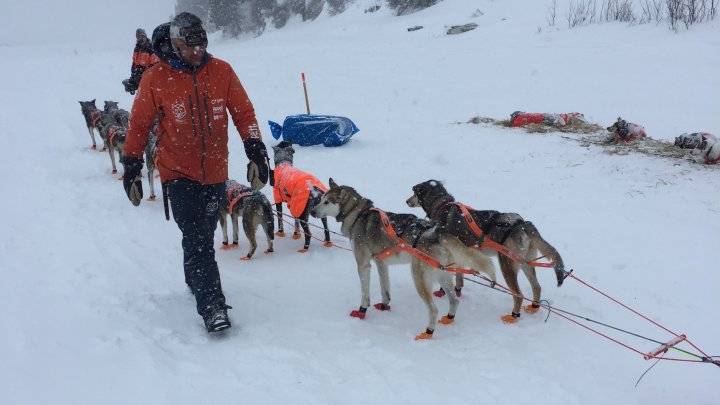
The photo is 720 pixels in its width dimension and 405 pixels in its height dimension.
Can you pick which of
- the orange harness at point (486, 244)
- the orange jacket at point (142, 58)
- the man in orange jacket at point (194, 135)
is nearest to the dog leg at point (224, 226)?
the man in orange jacket at point (194, 135)

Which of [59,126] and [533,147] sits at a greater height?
[59,126]

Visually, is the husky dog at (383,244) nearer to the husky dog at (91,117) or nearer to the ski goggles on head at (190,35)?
the ski goggles on head at (190,35)

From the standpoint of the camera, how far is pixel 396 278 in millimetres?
4664

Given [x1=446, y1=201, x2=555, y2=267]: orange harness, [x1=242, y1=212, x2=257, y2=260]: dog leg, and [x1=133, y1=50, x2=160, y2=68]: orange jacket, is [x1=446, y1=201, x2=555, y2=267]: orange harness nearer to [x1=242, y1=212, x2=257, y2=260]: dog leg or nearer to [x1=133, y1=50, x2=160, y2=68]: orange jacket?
[x1=242, y1=212, x2=257, y2=260]: dog leg

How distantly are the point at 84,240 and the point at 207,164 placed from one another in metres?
2.66

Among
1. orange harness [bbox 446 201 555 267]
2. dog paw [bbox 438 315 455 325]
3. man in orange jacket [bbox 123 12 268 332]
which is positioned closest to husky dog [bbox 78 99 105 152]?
man in orange jacket [bbox 123 12 268 332]

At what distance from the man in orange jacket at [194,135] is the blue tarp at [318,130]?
578 centimetres

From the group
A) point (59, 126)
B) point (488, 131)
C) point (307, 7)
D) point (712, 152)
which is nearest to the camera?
point (712, 152)

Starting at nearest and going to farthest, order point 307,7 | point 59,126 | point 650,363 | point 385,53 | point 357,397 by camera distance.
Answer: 1. point 357,397
2. point 650,363
3. point 59,126
4. point 385,53
5. point 307,7

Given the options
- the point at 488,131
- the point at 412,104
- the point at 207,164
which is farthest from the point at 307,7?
the point at 207,164

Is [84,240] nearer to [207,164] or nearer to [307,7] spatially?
[207,164]

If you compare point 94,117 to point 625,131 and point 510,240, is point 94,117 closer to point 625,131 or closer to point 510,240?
point 510,240

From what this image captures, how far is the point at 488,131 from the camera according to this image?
30.2ft

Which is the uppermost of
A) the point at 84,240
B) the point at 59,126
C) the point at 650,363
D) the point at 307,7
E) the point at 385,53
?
the point at 307,7
